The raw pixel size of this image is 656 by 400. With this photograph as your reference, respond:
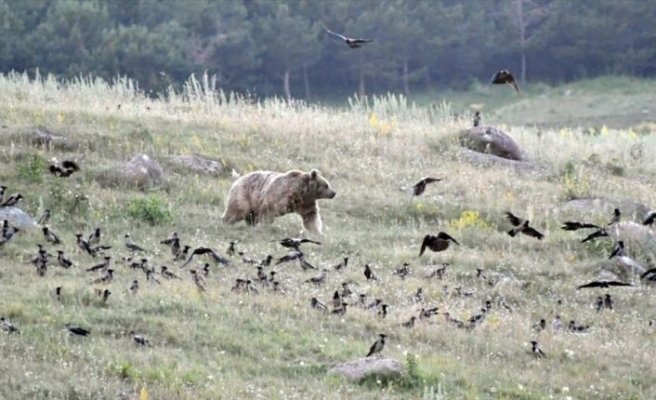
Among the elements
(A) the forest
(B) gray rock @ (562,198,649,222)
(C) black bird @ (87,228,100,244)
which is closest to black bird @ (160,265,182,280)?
(C) black bird @ (87,228,100,244)

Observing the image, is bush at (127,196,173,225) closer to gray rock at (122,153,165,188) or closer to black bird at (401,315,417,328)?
gray rock at (122,153,165,188)

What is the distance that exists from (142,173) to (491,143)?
8.42 m

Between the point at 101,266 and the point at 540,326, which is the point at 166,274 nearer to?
the point at 101,266

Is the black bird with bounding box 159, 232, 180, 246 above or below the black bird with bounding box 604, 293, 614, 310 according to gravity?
above

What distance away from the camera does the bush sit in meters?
18.0

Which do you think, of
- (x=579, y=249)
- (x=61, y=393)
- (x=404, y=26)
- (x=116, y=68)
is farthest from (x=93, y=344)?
(x=404, y=26)

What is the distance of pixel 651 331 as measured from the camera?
1406cm

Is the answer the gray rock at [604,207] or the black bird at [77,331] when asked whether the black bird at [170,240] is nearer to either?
the black bird at [77,331]

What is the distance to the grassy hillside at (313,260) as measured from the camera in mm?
10867

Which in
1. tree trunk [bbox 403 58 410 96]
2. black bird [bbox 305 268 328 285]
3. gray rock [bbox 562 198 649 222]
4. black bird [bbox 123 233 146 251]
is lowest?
tree trunk [bbox 403 58 410 96]

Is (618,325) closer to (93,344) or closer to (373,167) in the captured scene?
(93,344)

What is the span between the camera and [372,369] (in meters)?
10.8

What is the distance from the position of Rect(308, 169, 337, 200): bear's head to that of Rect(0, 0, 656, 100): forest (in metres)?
35.3

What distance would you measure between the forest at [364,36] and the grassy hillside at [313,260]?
1138 inches
